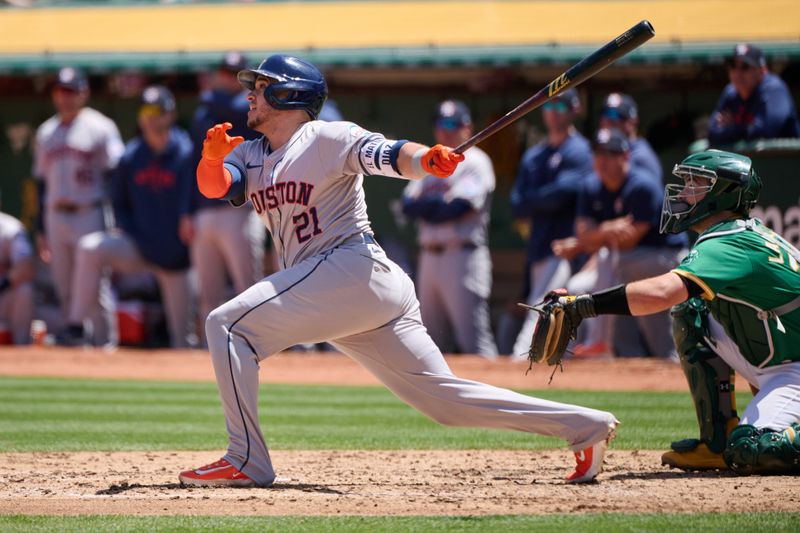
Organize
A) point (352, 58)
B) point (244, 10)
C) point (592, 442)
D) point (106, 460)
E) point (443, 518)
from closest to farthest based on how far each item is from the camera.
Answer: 1. point (443, 518)
2. point (592, 442)
3. point (106, 460)
4. point (352, 58)
5. point (244, 10)

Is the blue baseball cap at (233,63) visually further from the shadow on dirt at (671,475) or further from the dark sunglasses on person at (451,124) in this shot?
the shadow on dirt at (671,475)

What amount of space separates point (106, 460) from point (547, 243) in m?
5.39

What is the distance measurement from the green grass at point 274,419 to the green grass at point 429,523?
2034 mm

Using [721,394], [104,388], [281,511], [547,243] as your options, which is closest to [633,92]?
[547,243]

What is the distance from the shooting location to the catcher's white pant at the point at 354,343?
4.74 metres

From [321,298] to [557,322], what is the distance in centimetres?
90

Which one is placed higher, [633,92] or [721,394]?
[633,92]

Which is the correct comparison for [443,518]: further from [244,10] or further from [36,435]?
[244,10]

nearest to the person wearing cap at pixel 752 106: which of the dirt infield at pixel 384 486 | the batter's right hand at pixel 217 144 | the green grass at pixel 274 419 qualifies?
the green grass at pixel 274 419

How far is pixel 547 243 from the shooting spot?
10.4 m

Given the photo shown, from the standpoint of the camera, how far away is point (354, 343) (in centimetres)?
499

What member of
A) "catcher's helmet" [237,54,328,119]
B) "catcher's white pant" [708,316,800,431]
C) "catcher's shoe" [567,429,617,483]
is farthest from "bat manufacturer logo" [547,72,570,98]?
"catcher's shoe" [567,429,617,483]

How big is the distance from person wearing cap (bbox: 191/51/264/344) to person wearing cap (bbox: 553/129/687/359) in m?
2.84

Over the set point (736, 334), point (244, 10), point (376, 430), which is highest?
point (244, 10)
